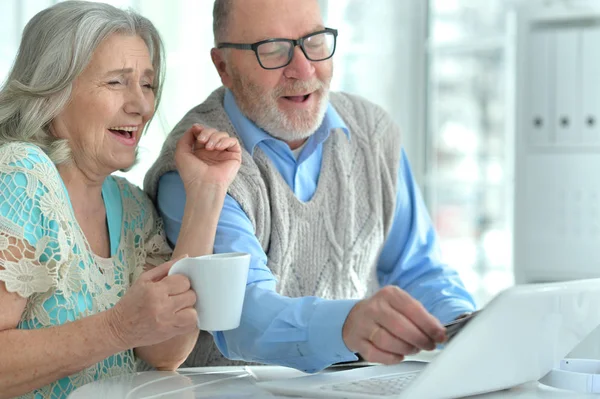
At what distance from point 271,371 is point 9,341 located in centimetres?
42

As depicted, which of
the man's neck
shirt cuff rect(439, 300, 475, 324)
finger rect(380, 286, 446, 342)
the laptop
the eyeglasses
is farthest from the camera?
the man's neck

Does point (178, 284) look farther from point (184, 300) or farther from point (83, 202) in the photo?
point (83, 202)

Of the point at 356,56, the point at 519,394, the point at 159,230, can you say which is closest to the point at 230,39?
the point at 159,230

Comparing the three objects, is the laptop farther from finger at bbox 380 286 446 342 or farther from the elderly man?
the elderly man

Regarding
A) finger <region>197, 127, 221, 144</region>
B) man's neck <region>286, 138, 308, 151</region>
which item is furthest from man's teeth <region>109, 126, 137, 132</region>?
man's neck <region>286, 138, 308, 151</region>

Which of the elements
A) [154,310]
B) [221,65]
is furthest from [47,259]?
[221,65]

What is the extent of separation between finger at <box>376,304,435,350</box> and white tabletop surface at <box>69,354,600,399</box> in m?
0.11

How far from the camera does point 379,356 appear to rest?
1203mm

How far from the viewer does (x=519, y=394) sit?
121cm

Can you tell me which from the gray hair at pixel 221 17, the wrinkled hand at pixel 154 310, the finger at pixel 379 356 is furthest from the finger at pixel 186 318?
the gray hair at pixel 221 17

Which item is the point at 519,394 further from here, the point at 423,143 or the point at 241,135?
the point at 423,143

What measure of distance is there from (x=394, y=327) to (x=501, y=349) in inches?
5.6

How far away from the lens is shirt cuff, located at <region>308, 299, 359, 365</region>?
4.26 feet

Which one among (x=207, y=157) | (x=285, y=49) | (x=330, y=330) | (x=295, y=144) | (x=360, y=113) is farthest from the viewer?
(x=360, y=113)
